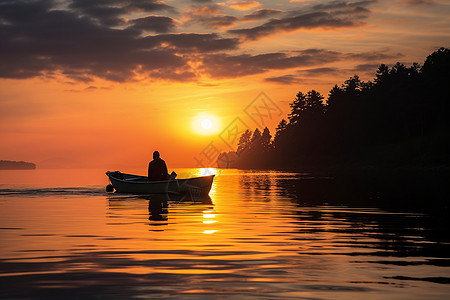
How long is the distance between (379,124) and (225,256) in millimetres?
148576

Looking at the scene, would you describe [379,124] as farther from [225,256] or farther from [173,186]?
[225,256]

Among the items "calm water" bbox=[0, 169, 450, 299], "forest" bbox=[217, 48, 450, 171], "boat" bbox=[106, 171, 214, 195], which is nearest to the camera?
"calm water" bbox=[0, 169, 450, 299]

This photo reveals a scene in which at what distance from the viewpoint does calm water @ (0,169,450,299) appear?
10.1 metres

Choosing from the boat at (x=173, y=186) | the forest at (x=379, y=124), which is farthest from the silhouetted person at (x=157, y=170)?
the forest at (x=379, y=124)

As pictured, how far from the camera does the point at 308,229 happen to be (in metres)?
20.0

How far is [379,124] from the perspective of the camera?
509ft

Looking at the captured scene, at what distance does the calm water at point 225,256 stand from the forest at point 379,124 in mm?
94097

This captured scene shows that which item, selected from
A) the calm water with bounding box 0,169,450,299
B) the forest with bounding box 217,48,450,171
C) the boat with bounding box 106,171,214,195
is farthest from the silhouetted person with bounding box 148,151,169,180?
the forest with bounding box 217,48,450,171

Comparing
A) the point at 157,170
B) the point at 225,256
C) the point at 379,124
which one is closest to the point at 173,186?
the point at 157,170

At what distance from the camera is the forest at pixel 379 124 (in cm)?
12738

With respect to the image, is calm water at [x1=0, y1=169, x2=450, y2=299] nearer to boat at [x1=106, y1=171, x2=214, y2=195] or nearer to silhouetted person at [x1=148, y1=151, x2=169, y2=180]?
boat at [x1=106, y1=171, x2=214, y2=195]

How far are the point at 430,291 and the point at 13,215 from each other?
20.8 m

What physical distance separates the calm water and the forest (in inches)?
3705

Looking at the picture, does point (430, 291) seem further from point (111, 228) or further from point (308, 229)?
point (111, 228)
